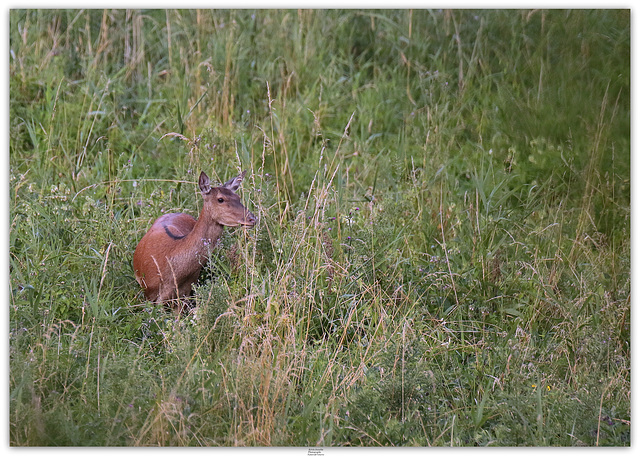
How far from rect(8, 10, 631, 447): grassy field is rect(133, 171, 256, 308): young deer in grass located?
95mm

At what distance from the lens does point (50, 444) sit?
3244 millimetres

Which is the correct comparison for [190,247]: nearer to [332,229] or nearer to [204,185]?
[204,185]

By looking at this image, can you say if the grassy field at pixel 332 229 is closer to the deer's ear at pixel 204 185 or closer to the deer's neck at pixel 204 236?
the deer's neck at pixel 204 236

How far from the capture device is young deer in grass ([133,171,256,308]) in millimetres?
4004

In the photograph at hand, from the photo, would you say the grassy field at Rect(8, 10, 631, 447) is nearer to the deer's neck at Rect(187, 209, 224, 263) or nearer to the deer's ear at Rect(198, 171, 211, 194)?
the deer's neck at Rect(187, 209, 224, 263)

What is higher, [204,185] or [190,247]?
[204,185]

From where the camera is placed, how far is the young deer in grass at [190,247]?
13.1ft

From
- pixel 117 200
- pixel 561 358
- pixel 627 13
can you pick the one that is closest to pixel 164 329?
pixel 117 200

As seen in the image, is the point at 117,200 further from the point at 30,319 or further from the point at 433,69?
the point at 433,69

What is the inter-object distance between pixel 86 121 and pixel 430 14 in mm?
2759

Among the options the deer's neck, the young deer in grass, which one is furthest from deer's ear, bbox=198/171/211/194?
the deer's neck

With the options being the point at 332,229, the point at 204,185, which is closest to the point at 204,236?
the point at 204,185

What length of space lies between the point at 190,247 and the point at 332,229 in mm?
870

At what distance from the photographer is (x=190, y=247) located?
13.2ft
